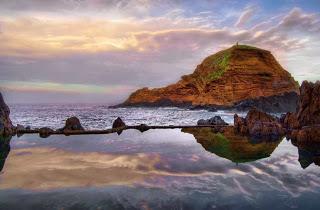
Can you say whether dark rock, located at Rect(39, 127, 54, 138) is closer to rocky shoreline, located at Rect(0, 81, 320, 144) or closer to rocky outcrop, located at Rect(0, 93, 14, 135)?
rocky shoreline, located at Rect(0, 81, 320, 144)

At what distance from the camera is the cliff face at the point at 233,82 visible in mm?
132750

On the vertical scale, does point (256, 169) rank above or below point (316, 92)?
below

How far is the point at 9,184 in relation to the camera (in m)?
13.2

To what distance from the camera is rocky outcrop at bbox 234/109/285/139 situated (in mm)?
31578

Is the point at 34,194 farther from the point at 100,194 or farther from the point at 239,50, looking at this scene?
the point at 239,50

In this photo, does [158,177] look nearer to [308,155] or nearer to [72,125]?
[308,155]

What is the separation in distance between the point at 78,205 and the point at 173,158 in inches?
381

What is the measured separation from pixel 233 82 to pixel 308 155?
387 ft

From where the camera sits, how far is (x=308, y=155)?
20.5 meters

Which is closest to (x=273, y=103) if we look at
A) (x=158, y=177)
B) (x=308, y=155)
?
(x=308, y=155)

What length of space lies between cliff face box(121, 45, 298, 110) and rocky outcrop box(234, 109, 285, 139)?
301ft

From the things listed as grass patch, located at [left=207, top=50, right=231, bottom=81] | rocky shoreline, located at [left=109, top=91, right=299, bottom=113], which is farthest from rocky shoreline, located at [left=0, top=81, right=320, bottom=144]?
grass patch, located at [left=207, top=50, right=231, bottom=81]

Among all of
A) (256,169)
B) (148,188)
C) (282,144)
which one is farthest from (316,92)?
(148,188)

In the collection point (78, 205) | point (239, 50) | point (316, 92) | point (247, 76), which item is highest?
point (239, 50)
